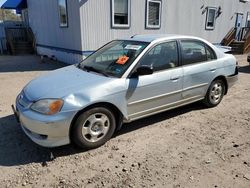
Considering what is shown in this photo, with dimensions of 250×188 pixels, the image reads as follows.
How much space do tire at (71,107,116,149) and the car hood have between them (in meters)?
0.38

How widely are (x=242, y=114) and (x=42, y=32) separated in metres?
12.2

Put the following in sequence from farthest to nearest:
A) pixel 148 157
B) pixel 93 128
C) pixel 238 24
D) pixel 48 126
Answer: pixel 238 24 → pixel 93 128 → pixel 148 157 → pixel 48 126

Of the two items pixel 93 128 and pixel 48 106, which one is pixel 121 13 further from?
pixel 48 106

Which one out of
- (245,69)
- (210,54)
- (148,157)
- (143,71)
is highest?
(210,54)

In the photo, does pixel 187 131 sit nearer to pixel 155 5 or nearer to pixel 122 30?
pixel 122 30

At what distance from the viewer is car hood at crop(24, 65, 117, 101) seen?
3325 mm

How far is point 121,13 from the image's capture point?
10.2 metres

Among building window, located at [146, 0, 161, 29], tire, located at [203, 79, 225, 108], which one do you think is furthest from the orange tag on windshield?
building window, located at [146, 0, 161, 29]

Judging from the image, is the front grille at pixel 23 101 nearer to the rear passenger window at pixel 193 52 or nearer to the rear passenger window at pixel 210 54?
the rear passenger window at pixel 193 52

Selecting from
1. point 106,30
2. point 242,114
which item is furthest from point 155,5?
point 242,114

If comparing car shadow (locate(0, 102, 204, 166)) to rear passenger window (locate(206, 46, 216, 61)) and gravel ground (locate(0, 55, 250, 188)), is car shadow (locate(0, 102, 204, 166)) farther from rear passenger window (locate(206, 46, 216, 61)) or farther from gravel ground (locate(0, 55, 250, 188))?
rear passenger window (locate(206, 46, 216, 61))

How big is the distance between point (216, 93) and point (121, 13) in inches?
252

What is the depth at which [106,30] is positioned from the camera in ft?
32.3

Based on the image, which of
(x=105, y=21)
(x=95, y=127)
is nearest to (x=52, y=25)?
(x=105, y=21)
